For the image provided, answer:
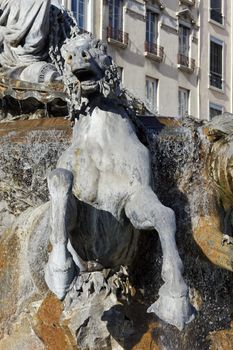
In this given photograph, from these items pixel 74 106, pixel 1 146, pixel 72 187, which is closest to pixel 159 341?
pixel 72 187

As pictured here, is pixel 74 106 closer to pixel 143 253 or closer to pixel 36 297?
pixel 143 253

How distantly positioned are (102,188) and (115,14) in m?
27.4

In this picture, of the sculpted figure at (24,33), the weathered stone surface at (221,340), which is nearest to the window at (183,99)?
the sculpted figure at (24,33)

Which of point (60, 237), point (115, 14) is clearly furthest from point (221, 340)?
point (115, 14)

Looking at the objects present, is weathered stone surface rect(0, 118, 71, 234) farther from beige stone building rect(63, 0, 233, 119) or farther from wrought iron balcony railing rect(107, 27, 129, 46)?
wrought iron balcony railing rect(107, 27, 129, 46)

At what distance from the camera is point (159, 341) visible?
184 inches

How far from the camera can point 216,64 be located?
38156 millimetres

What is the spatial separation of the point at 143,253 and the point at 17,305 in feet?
4.06

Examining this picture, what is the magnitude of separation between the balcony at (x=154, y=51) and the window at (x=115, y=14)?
1703 millimetres

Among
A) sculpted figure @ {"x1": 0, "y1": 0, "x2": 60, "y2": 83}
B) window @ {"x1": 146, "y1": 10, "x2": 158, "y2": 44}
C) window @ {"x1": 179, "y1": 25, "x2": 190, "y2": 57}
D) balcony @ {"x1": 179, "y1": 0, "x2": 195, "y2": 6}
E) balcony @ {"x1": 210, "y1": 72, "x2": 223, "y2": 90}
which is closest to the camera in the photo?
sculpted figure @ {"x1": 0, "y1": 0, "x2": 60, "y2": 83}

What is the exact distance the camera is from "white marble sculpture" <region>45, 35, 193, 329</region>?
399cm

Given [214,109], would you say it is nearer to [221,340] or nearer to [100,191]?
[221,340]

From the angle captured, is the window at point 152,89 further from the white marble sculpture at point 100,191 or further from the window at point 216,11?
the white marble sculpture at point 100,191

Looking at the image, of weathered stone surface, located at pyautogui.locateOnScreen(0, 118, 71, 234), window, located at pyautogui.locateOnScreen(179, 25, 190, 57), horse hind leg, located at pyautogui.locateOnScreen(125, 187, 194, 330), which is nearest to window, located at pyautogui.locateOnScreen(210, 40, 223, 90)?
window, located at pyautogui.locateOnScreen(179, 25, 190, 57)
